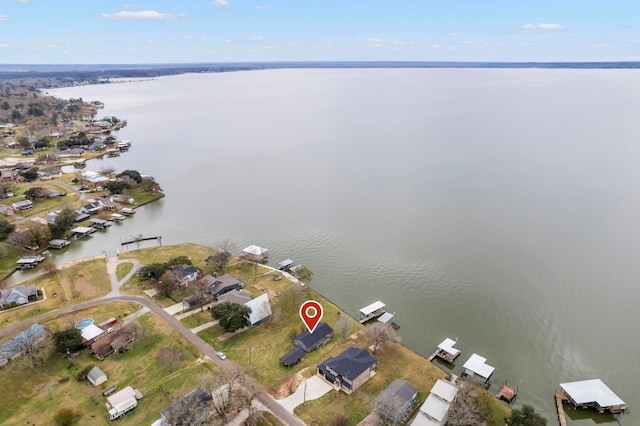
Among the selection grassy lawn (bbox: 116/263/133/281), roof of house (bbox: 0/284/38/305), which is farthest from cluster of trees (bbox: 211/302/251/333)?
roof of house (bbox: 0/284/38/305)

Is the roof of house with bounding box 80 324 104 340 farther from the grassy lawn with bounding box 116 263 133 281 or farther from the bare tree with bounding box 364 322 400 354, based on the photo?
the bare tree with bounding box 364 322 400 354

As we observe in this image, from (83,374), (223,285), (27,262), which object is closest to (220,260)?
(223,285)

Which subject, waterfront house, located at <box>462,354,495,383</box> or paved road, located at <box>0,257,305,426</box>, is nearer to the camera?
paved road, located at <box>0,257,305,426</box>

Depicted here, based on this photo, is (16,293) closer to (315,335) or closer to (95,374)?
(95,374)

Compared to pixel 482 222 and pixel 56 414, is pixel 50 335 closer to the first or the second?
pixel 56 414

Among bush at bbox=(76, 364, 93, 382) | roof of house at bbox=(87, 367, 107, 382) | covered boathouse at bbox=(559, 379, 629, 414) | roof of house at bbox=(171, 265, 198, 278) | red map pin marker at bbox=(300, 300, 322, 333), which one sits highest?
red map pin marker at bbox=(300, 300, 322, 333)

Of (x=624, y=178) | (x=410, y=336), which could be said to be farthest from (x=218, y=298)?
(x=624, y=178)
